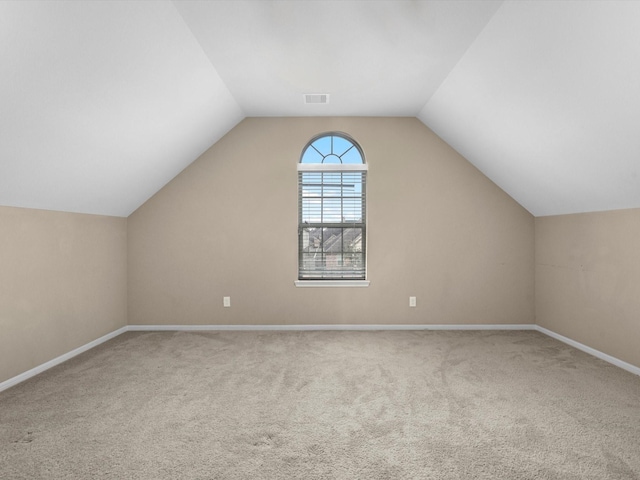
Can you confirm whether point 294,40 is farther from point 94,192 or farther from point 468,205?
point 468,205

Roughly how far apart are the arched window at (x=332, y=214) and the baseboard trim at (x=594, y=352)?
2.23 m

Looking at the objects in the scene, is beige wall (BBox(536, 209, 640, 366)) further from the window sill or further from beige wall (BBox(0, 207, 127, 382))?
beige wall (BBox(0, 207, 127, 382))

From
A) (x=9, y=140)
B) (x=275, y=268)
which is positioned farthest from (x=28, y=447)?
(x=275, y=268)

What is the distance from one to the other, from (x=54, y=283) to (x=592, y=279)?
204 inches

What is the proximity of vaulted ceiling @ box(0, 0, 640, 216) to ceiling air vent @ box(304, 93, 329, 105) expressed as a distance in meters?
0.11

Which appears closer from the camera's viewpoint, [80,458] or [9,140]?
[80,458]

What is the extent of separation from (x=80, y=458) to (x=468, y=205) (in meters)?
4.24

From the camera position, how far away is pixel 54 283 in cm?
307

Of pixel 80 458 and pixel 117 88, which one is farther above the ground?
pixel 117 88

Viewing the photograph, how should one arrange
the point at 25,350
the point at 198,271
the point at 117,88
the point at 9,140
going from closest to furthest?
the point at 9,140 < the point at 117,88 < the point at 25,350 < the point at 198,271

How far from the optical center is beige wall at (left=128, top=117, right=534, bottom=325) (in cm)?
414

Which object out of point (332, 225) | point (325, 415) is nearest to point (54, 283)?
point (325, 415)

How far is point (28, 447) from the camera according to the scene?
1851 millimetres

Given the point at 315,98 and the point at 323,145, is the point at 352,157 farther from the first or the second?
the point at 315,98
